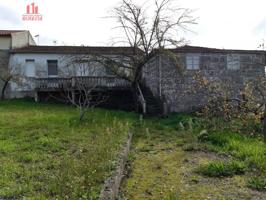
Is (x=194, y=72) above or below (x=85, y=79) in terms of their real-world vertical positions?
above

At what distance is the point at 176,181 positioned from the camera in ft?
24.1

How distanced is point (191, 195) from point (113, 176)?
51.6 inches

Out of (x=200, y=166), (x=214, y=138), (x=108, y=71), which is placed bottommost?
(x=200, y=166)

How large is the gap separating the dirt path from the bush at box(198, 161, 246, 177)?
7.7 inches

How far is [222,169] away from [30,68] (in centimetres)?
2365

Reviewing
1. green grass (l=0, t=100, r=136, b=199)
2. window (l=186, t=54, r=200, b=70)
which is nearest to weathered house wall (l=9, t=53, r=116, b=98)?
window (l=186, t=54, r=200, b=70)

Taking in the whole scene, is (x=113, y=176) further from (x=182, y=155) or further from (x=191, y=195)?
(x=182, y=155)

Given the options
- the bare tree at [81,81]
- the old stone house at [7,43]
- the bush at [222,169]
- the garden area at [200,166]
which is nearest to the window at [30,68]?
the old stone house at [7,43]

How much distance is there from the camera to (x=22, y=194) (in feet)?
19.9

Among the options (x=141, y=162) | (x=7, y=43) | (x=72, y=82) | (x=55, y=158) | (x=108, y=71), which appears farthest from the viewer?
(x=7, y=43)

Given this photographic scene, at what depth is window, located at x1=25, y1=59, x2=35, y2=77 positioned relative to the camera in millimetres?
29234

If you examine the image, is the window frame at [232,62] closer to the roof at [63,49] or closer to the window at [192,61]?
the window at [192,61]

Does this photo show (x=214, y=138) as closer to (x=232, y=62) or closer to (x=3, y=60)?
(x=232, y=62)

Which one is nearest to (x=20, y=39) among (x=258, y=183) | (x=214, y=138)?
(x=214, y=138)
